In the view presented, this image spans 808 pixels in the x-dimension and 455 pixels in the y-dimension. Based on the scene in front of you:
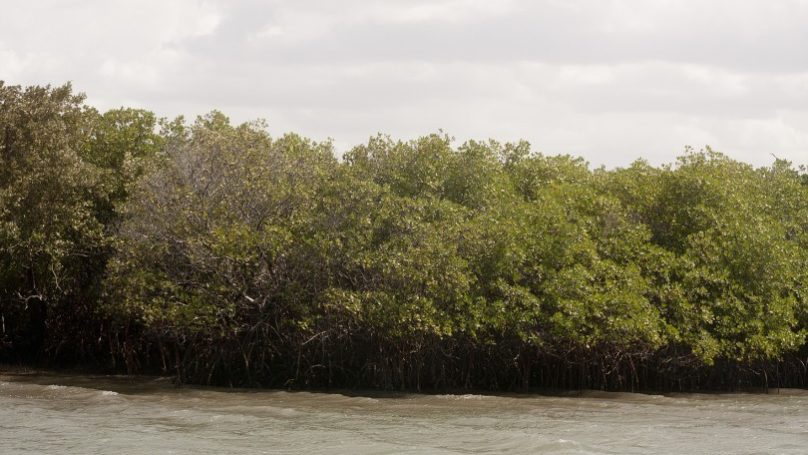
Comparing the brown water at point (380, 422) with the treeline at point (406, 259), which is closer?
the brown water at point (380, 422)

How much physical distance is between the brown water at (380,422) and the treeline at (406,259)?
115 cm

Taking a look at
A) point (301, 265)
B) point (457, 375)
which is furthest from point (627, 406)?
point (301, 265)

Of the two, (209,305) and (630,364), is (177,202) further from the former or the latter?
(630,364)

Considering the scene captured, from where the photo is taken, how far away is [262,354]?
22672 mm

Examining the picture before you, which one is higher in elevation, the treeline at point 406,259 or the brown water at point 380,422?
the treeline at point 406,259

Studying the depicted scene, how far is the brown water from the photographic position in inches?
595

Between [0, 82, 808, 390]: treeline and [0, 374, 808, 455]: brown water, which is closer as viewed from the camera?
[0, 374, 808, 455]: brown water

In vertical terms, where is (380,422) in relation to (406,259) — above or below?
below

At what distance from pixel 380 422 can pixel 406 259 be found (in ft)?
13.4

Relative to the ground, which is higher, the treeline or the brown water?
the treeline

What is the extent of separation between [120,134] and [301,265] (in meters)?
7.12

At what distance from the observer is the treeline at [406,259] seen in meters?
21.2

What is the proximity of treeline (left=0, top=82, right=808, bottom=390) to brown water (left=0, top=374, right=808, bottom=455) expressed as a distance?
115 centimetres

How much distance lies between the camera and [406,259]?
20703 mm
